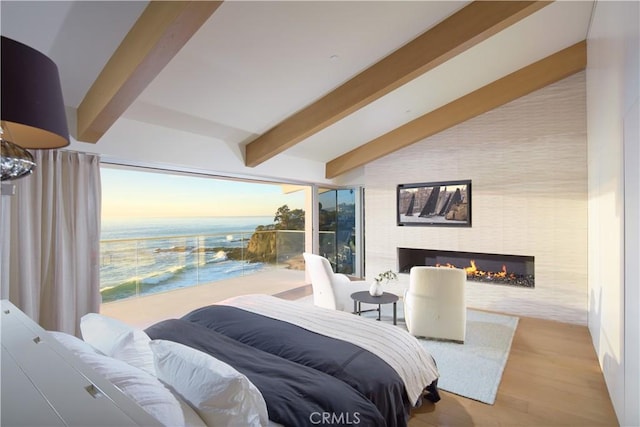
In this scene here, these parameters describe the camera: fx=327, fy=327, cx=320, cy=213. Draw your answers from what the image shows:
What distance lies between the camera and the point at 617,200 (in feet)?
7.89

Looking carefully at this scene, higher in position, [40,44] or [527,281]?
[40,44]

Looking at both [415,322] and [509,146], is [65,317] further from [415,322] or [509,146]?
[509,146]

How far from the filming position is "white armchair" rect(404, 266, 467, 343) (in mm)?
3473

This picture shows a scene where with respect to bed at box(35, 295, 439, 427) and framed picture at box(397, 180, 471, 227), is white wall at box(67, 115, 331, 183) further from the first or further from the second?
framed picture at box(397, 180, 471, 227)

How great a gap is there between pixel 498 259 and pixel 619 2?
146 inches

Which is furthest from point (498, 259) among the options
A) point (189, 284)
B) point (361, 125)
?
point (189, 284)

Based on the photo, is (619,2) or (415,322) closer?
(619,2)

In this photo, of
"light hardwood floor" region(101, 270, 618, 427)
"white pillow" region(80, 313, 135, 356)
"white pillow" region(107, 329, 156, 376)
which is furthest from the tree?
"white pillow" region(107, 329, 156, 376)

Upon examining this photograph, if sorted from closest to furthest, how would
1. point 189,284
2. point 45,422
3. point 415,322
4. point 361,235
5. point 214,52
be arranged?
point 45,422 < point 214,52 < point 415,322 < point 189,284 < point 361,235

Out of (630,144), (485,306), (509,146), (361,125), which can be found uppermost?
(361,125)

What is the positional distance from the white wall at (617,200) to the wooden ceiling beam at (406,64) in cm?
81

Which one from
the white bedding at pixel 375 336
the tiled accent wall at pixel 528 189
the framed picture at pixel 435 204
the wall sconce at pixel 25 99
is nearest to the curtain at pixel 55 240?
the white bedding at pixel 375 336

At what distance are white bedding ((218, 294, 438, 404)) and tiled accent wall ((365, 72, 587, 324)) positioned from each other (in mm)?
3079

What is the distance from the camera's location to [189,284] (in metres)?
5.93
